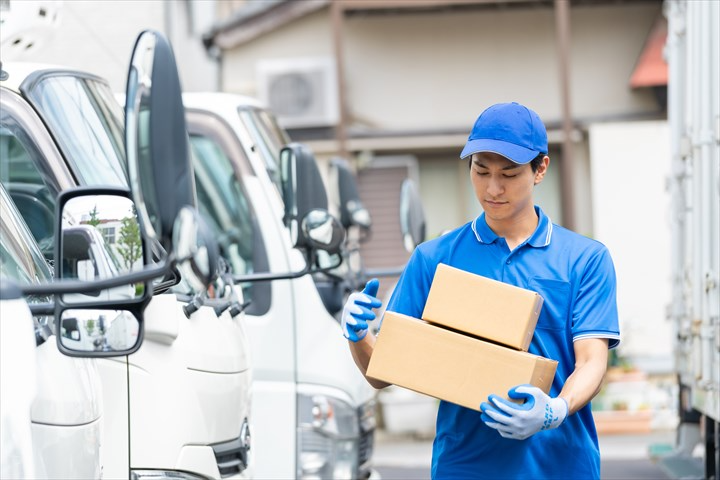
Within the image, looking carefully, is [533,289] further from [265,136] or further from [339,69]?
[339,69]

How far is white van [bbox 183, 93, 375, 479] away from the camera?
616 cm

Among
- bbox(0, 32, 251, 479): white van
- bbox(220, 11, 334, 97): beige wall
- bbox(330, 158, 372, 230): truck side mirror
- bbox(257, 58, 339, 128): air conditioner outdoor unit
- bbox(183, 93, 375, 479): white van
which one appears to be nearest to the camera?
bbox(0, 32, 251, 479): white van

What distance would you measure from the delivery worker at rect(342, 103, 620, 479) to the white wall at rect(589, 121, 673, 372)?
35.6 feet

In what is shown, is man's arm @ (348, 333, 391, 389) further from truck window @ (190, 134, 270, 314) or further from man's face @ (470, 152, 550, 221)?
truck window @ (190, 134, 270, 314)

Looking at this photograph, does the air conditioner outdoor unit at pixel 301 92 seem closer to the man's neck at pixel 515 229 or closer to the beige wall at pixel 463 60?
the beige wall at pixel 463 60

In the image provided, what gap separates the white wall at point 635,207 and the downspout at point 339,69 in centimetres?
265

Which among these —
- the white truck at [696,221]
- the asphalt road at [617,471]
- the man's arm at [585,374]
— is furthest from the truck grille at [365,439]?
the asphalt road at [617,471]

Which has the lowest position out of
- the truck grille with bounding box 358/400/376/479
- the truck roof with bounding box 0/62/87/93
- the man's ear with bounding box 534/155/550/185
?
the truck grille with bounding box 358/400/376/479

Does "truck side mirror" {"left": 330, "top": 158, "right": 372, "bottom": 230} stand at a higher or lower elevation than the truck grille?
higher

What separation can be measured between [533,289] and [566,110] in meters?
11.0

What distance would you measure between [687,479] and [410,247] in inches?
81.4

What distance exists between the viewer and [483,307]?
3.80 meters

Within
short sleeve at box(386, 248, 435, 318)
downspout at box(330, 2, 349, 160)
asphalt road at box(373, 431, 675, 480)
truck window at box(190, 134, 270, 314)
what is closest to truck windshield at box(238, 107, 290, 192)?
truck window at box(190, 134, 270, 314)

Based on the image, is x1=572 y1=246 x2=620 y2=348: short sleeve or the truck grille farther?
the truck grille
